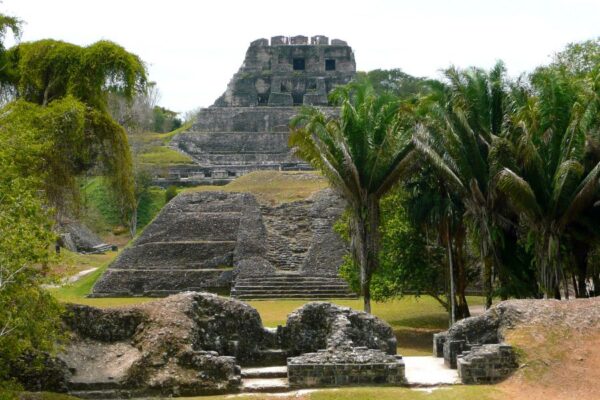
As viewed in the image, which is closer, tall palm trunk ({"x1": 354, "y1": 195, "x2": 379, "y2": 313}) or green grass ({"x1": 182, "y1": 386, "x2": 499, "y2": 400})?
green grass ({"x1": 182, "y1": 386, "x2": 499, "y2": 400})

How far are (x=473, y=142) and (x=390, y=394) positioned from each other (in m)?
8.38

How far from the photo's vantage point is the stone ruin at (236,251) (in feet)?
98.7

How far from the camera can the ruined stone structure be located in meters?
51.6

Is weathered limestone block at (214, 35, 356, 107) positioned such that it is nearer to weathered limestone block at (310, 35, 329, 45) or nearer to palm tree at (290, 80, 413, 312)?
weathered limestone block at (310, 35, 329, 45)

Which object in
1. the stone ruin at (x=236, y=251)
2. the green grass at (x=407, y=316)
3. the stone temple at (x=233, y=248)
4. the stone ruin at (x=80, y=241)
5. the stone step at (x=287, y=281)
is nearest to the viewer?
the green grass at (x=407, y=316)

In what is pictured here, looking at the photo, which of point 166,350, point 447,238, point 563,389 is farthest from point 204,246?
point 563,389

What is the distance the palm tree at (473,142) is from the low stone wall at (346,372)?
6174mm

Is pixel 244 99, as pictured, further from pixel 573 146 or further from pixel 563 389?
pixel 563 389

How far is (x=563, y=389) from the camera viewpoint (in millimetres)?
12695

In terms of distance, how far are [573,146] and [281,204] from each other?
68.2ft

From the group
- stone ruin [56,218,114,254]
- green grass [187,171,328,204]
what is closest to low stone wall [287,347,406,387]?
green grass [187,171,328,204]

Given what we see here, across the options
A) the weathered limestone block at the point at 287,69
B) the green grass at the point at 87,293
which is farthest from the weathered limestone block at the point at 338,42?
the green grass at the point at 87,293

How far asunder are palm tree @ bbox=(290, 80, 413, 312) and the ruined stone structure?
28.9 metres

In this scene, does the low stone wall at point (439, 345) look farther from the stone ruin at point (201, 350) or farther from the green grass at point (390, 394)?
the green grass at point (390, 394)
